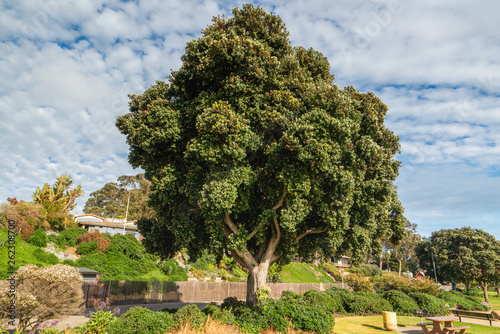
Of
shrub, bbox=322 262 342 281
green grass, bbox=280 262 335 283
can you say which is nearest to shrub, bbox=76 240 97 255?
green grass, bbox=280 262 335 283

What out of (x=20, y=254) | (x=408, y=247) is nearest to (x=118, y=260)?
(x=20, y=254)

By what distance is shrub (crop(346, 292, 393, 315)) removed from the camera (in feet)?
74.6

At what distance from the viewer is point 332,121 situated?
539 inches

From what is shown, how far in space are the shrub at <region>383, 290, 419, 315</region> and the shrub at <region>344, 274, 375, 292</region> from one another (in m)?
8.98

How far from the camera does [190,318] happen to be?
39.6ft

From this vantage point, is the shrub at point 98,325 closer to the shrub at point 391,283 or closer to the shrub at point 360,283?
the shrub at point 391,283

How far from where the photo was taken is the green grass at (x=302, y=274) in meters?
50.6

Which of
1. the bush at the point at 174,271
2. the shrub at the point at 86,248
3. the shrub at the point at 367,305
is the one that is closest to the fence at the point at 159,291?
the bush at the point at 174,271

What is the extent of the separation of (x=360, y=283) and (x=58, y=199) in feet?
162

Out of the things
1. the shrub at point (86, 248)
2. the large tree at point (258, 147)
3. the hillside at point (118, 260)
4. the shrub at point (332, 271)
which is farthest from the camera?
the shrub at point (332, 271)

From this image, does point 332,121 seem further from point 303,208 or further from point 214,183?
point 214,183

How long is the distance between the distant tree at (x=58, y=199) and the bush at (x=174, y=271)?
1828 centimetres

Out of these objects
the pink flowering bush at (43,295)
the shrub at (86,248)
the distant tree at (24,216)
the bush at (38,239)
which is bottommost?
the pink flowering bush at (43,295)

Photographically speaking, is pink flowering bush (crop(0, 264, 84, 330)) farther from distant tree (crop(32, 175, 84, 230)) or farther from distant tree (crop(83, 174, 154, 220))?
distant tree (crop(83, 174, 154, 220))
